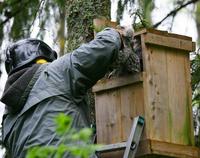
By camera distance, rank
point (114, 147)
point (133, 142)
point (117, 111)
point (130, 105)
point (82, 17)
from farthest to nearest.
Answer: point (82, 17)
point (117, 111)
point (130, 105)
point (114, 147)
point (133, 142)

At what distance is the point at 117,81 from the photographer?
447 cm

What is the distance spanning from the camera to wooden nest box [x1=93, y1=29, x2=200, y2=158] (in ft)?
14.0

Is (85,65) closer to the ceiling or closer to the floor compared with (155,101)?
closer to the ceiling

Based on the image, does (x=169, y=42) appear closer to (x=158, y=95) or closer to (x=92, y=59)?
(x=158, y=95)

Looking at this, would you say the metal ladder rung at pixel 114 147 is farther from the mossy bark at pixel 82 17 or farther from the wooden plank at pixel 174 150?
the mossy bark at pixel 82 17

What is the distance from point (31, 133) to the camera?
3982mm

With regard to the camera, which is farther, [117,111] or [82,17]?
[82,17]

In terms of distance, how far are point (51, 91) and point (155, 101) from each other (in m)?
0.70

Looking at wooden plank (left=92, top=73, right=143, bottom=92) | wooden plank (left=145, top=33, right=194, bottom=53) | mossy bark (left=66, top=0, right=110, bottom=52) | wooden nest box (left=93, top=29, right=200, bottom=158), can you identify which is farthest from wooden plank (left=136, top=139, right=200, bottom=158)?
mossy bark (left=66, top=0, right=110, bottom=52)

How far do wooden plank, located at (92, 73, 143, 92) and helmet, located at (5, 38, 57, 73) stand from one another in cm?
38

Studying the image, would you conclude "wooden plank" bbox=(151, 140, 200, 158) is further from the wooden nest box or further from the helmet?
the helmet

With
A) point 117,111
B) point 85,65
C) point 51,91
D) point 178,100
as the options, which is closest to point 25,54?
point 51,91

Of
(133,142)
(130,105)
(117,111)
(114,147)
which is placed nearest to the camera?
(133,142)

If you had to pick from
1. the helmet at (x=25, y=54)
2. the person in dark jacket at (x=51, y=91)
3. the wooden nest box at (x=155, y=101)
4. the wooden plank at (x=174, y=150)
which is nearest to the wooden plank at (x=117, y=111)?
the wooden nest box at (x=155, y=101)
